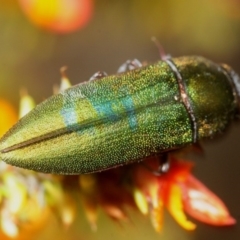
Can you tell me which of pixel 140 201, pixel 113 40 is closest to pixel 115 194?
pixel 140 201

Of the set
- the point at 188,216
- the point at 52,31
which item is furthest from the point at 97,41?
the point at 188,216

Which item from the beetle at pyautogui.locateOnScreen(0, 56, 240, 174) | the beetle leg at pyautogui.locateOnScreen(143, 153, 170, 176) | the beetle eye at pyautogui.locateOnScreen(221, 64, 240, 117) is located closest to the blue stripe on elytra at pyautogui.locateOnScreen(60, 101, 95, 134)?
the beetle at pyautogui.locateOnScreen(0, 56, 240, 174)

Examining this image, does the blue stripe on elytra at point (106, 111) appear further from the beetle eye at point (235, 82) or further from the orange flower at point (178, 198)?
the beetle eye at point (235, 82)

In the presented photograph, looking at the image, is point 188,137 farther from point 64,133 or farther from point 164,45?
point 164,45

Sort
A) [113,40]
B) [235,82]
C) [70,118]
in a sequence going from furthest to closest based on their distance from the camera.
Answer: [113,40]
[235,82]
[70,118]

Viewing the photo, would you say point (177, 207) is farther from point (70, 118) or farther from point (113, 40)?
point (113, 40)

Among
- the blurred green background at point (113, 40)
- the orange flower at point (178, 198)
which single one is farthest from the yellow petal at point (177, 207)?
the blurred green background at point (113, 40)

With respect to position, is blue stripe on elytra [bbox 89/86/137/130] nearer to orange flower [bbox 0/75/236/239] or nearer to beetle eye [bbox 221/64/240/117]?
orange flower [bbox 0/75/236/239]
